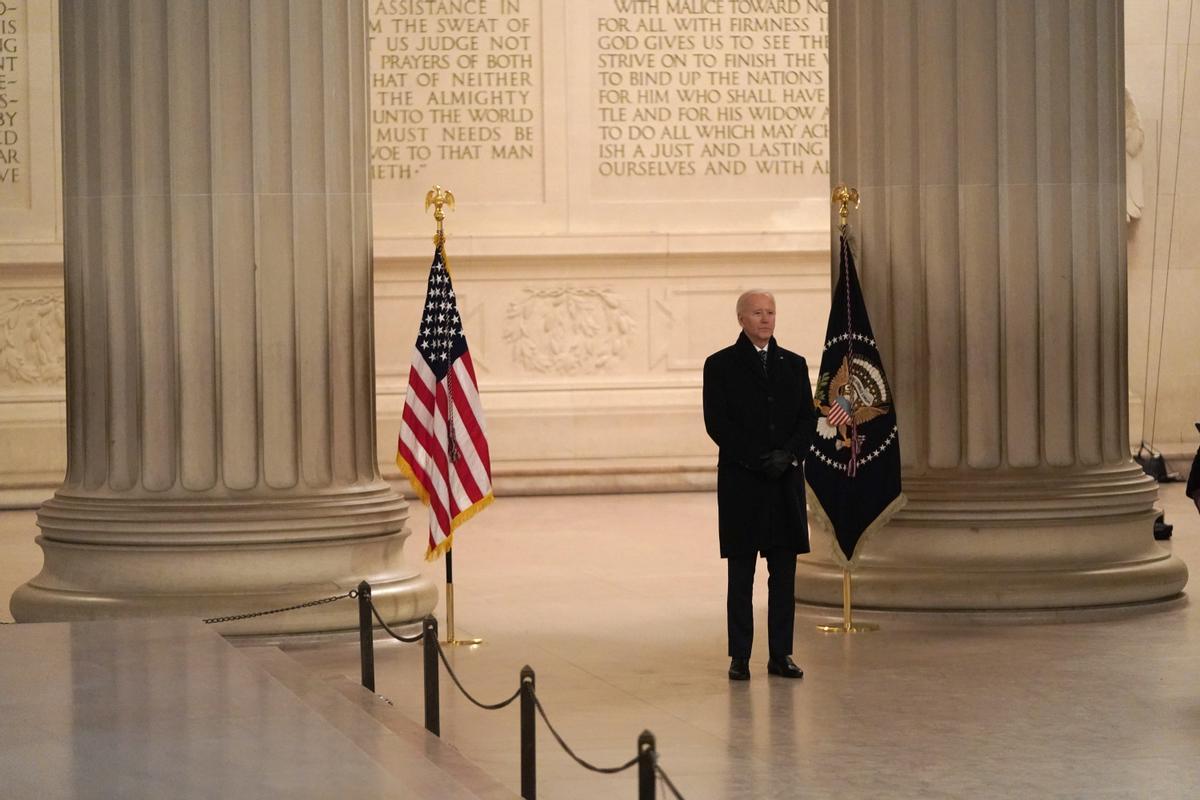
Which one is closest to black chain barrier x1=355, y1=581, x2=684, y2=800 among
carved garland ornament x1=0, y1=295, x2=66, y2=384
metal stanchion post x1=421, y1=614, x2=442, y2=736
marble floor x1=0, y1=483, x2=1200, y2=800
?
metal stanchion post x1=421, y1=614, x2=442, y2=736

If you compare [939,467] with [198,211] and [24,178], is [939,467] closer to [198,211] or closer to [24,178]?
[198,211]

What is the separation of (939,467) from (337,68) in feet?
12.2

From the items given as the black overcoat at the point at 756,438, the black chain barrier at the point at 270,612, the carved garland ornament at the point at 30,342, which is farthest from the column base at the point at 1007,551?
the carved garland ornament at the point at 30,342

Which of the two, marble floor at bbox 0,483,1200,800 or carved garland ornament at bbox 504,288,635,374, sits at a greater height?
carved garland ornament at bbox 504,288,635,374

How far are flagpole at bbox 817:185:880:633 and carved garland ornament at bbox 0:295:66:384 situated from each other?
33.9 feet

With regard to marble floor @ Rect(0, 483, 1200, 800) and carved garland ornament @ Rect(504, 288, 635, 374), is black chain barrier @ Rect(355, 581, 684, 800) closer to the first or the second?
marble floor @ Rect(0, 483, 1200, 800)

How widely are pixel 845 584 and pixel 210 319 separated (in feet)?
11.1

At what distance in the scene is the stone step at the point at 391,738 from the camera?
200 inches

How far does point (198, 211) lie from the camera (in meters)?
9.04

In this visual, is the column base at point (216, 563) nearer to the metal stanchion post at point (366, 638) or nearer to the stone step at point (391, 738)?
the stone step at point (391, 738)

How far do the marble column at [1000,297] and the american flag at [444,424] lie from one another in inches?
74.0

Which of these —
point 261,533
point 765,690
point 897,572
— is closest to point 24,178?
point 261,533

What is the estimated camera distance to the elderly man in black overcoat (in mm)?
7930

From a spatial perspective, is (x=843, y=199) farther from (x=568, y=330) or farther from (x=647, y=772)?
(x=568, y=330)
